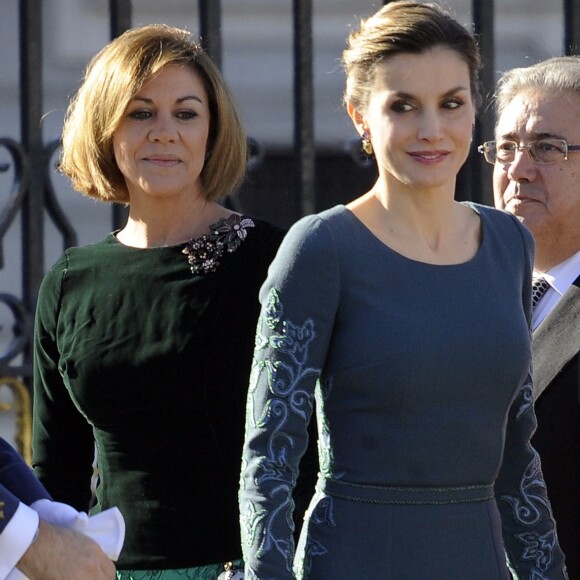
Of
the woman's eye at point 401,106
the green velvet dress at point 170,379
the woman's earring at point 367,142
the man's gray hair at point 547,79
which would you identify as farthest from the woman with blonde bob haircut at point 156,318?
the man's gray hair at point 547,79

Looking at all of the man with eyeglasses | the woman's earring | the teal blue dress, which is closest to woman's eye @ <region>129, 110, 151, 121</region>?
the woman's earring

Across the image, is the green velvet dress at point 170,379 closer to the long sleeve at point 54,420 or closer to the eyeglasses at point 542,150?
the long sleeve at point 54,420

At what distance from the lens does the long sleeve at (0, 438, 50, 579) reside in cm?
207

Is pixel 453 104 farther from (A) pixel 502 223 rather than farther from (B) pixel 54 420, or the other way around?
(B) pixel 54 420

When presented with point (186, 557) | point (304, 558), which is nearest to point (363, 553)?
point (304, 558)

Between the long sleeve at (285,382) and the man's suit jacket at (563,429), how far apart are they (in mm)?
747

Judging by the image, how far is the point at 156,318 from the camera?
2625 millimetres

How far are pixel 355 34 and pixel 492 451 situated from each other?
0.65 m

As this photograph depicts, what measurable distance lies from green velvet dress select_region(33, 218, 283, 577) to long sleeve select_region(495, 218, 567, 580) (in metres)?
0.47

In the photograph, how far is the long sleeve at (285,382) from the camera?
A: 2111 millimetres

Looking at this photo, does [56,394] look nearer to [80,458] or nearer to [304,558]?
[80,458]

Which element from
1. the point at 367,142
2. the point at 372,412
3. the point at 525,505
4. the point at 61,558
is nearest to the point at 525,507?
the point at 525,505

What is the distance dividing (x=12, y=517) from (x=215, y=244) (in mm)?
740

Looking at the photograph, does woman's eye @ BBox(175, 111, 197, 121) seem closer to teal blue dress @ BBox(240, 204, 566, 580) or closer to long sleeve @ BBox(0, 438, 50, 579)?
teal blue dress @ BBox(240, 204, 566, 580)
